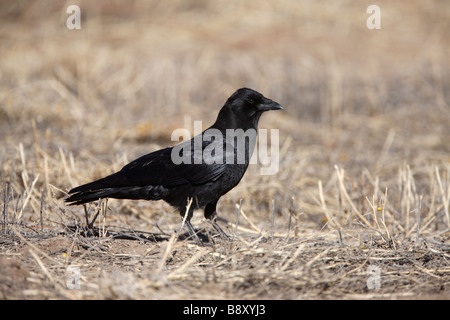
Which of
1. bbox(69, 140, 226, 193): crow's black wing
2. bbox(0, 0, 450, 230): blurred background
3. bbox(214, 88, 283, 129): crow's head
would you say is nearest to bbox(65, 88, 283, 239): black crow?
bbox(69, 140, 226, 193): crow's black wing

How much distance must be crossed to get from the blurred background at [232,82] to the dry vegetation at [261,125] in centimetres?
4

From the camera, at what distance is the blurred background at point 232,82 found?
7.09 meters

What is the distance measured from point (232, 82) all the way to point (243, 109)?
6110 mm

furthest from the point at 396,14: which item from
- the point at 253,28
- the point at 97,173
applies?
the point at 97,173

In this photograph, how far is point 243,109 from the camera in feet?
16.6

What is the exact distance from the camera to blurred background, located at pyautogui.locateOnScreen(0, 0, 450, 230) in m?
7.09

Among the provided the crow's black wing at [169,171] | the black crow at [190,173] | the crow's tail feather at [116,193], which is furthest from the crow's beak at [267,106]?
the crow's tail feather at [116,193]

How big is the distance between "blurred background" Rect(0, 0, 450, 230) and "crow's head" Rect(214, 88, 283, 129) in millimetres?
1450

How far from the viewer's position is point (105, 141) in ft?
25.4

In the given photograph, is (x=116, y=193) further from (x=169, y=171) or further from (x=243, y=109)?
(x=243, y=109)

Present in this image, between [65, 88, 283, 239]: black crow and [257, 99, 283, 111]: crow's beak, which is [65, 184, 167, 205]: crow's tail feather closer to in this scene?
[65, 88, 283, 239]: black crow

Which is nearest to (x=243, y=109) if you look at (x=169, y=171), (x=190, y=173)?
(x=190, y=173)

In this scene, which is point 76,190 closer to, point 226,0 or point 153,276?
point 153,276
